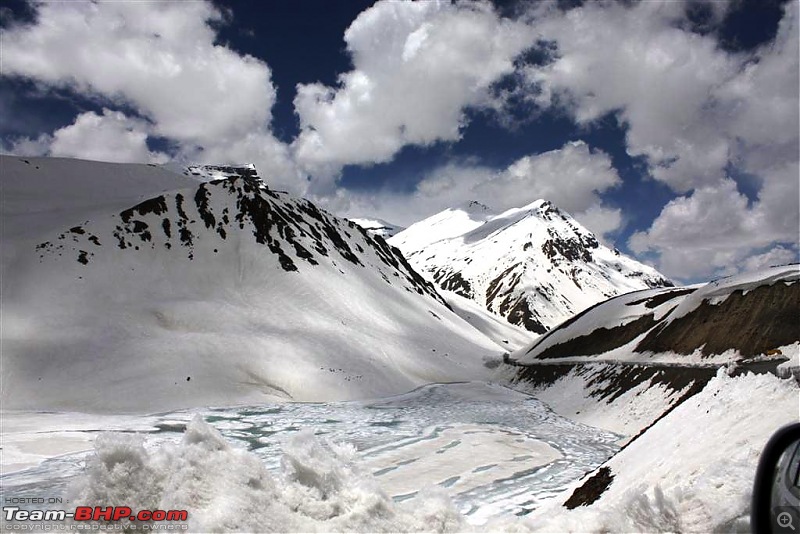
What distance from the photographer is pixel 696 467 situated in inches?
349

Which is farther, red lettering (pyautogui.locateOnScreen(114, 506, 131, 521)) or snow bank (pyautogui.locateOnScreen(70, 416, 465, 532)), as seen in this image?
snow bank (pyautogui.locateOnScreen(70, 416, 465, 532))

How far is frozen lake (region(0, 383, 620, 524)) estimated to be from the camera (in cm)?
1756

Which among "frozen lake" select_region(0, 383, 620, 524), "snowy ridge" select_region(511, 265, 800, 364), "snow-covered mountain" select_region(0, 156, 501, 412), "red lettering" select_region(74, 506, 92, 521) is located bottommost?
"snowy ridge" select_region(511, 265, 800, 364)

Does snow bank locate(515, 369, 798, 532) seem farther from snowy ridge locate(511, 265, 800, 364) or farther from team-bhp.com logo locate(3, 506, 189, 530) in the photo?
snowy ridge locate(511, 265, 800, 364)

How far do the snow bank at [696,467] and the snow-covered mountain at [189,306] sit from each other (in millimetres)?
33049

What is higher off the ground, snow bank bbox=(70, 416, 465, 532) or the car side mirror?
snow bank bbox=(70, 416, 465, 532)

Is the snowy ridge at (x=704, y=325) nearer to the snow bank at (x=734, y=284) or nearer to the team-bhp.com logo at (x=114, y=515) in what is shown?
the snow bank at (x=734, y=284)

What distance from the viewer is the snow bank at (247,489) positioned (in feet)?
16.3

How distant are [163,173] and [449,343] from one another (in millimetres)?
74115

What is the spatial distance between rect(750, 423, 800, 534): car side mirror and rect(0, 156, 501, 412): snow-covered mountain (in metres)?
38.1

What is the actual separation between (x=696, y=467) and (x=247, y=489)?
8.01 metres

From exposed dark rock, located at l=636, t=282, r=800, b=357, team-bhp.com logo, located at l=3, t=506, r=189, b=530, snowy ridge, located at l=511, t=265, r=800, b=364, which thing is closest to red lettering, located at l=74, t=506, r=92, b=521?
team-bhp.com logo, located at l=3, t=506, r=189, b=530

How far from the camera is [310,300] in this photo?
6375 centimetres

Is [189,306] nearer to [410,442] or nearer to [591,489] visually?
[410,442]
